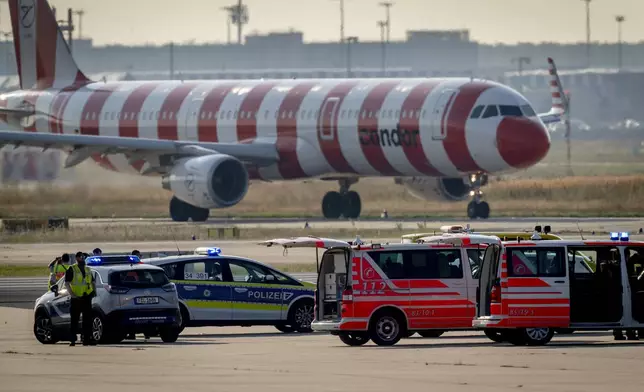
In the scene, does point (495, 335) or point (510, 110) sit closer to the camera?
point (495, 335)

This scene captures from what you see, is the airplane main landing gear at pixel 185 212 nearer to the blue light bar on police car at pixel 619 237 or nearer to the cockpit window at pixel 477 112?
the cockpit window at pixel 477 112

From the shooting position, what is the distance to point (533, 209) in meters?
67.0

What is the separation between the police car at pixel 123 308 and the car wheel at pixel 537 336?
569 cm

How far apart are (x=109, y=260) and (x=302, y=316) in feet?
11.7

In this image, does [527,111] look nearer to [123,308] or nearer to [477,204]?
[477,204]

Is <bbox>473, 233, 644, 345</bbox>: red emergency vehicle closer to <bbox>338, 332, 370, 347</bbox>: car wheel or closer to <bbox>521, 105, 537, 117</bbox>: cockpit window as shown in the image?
<bbox>338, 332, 370, 347</bbox>: car wheel

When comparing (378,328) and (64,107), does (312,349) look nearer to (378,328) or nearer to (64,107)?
(378,328)

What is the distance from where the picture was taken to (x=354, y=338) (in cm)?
2675

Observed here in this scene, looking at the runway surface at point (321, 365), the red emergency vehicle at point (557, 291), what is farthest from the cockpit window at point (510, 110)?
the red emergency vehicle at point (557, 291)

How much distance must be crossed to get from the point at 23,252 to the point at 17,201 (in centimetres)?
1332

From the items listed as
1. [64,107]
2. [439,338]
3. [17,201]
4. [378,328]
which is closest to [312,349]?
[378,328]

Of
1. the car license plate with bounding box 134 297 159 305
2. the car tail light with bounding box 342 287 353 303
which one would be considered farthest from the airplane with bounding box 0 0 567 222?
the car tail light with bounding box 342 287 353 303

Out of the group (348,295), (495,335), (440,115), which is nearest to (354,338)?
(348,295)

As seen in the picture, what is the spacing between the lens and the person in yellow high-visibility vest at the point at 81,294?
2695cm
